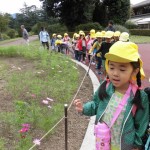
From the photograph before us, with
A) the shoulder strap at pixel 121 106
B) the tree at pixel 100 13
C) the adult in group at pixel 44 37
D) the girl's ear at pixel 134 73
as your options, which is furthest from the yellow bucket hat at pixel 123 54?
the tree at pixel 100 13

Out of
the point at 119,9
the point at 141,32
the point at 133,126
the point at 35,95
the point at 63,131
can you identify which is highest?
the point at 119,9

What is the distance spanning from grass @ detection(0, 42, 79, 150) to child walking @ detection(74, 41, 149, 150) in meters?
1.41

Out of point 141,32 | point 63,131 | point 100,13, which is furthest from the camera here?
point 100,13

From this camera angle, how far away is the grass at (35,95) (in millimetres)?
4408

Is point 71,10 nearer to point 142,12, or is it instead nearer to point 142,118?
point 142,12

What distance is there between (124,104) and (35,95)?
11.1ft

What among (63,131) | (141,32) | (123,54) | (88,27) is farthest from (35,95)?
(141,32)

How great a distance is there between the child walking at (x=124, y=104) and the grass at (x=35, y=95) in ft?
4.62

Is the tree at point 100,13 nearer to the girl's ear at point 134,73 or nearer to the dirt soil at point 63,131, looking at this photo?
the dirt soil at point 63,131

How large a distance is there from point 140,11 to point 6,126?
68626 millimetres

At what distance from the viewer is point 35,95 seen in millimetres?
5855

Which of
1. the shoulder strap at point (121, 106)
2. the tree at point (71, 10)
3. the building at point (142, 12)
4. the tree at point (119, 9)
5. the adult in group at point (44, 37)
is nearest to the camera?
the shoulder strap at point (121, 106)

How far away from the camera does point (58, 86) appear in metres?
6.80

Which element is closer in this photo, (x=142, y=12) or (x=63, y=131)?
(x=63, y=131)
